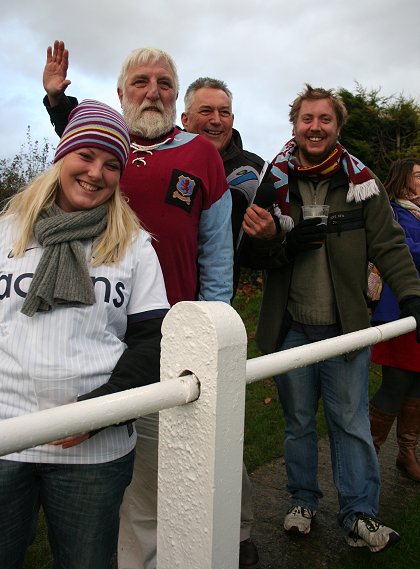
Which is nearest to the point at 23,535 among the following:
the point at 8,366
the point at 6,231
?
the point at 8,366

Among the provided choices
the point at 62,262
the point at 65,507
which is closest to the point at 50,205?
the point at 62,262

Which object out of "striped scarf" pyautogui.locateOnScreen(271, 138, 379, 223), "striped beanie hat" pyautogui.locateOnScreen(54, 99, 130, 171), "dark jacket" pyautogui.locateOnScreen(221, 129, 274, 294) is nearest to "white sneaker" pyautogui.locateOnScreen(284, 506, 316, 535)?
"dark jacket" pyautogui.locateOnScreen(221, 129, 274, 294)

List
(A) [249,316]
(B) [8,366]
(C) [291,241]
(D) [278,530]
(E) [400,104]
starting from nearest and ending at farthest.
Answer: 1. (B) [8,366]
2. (C) [291,241]
3. (D) [278,530]
4. (A) [249,316]
5. (E) [400,104]

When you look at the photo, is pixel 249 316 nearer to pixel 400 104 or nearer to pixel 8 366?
pixel 400 104

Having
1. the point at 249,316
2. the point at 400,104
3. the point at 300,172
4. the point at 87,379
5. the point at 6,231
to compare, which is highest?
the point at 400,104

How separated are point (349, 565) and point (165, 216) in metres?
1.79

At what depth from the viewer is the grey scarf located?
4.57 ft

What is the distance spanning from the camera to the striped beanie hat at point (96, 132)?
63.9 inches

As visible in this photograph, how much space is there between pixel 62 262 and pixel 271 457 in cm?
250

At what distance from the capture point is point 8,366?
1.41m

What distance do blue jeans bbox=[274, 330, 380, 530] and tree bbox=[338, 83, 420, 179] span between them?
23.0ft

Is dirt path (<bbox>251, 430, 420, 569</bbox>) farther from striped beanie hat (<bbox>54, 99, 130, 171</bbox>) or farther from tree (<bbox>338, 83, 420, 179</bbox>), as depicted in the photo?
tree (<bbox>338, 83, 420, 179</bbox>)

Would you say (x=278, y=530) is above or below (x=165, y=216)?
below

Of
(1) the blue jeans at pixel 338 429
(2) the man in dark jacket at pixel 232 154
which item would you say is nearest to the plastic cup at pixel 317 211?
(2) the man in dark jacket at pixel 232 154
